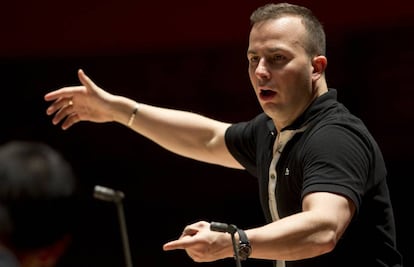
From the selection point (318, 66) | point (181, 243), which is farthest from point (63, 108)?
point (181, 243)

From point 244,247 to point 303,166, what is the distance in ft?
1.26

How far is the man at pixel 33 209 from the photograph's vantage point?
57.5 inches

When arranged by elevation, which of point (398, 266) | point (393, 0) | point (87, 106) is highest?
point (393, 0)

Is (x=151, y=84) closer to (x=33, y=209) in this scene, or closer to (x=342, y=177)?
(x=342, y=177)

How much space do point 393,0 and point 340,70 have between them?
40cm

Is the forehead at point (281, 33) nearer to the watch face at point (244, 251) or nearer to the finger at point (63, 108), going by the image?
the watch face at point (244, 251)

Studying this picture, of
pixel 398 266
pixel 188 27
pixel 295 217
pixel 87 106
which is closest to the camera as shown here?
pixel 295 217

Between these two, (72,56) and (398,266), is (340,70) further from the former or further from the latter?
(398,266)

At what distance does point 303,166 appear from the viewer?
8.64 feet

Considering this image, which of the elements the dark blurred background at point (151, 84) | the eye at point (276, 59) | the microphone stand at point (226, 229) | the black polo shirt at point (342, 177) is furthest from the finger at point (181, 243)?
the dark blurred background at point (151, 84)

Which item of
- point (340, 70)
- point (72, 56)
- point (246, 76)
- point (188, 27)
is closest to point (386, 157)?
point (340, 70)

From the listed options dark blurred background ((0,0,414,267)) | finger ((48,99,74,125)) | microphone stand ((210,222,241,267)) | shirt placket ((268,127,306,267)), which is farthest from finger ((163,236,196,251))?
dark blurred background ((0,0,414,267))

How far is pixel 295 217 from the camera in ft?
7.95

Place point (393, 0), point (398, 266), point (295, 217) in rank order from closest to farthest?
Result: 1. point (295, 217)
2. point (398, 266)
3. point (393, 0)
